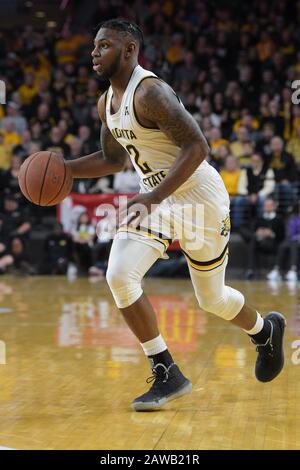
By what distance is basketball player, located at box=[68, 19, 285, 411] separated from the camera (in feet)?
16.1

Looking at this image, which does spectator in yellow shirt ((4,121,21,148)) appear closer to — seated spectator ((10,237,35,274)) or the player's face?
seated spectator ((10,237,35,274))

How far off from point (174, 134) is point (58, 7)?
14.3m

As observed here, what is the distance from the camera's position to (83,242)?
14.3 metres

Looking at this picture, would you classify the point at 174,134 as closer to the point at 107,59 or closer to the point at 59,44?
the point at 107,59

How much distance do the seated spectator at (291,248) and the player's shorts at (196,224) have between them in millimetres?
8265

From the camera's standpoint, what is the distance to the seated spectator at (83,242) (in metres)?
14.3

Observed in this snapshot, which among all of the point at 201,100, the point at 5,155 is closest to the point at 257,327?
the point at 5,155

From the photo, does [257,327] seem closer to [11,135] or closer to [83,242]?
[83,242]

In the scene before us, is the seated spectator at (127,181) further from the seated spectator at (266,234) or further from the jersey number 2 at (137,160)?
the jersey number 2 at (137,160)

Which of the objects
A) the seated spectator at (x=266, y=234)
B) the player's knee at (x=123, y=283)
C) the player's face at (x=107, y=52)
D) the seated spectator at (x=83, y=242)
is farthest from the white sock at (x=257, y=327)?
the seated spectator at (x=83, y=242)

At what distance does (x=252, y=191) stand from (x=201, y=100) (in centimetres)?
334

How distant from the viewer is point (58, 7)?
18.5 m

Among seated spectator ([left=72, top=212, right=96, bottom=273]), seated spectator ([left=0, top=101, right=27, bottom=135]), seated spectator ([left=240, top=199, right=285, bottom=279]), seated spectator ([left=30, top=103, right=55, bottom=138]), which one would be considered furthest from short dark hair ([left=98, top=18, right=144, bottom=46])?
seated spectator ([left=0, top=101, right=27, bottom=135])
